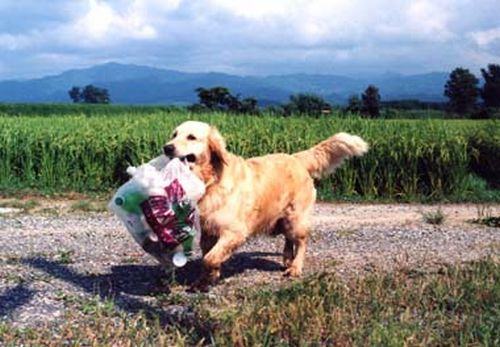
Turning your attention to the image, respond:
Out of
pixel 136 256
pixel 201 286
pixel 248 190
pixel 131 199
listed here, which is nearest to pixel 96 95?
pixel 136 256

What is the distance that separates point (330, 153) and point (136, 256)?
8.40ft

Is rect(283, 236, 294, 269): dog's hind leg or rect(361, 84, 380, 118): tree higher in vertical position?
rect(361, 84, 380, 118): tree

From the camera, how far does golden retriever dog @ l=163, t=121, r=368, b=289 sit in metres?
7.33

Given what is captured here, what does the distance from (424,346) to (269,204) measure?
296 centimetres

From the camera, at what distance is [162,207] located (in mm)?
6715

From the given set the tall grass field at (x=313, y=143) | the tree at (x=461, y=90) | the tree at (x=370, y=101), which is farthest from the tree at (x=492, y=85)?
the tall grass field at (x=313, y=143)

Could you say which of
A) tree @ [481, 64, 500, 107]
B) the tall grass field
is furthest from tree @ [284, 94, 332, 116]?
tree @ [481, 64, 500, 107]

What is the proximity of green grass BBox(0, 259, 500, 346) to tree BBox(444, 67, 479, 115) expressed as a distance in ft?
157

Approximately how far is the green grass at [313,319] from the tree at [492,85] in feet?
170

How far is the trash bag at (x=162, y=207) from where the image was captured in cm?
670

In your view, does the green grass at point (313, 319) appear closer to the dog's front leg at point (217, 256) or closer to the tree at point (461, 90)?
the dog's front leg at point (217, 256)

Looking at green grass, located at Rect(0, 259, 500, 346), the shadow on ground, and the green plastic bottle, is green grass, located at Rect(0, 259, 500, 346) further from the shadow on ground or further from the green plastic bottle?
the green plastic bottle

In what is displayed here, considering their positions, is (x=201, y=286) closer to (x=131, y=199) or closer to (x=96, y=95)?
(x=131, y=199)

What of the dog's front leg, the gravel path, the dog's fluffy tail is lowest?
the gravel path
